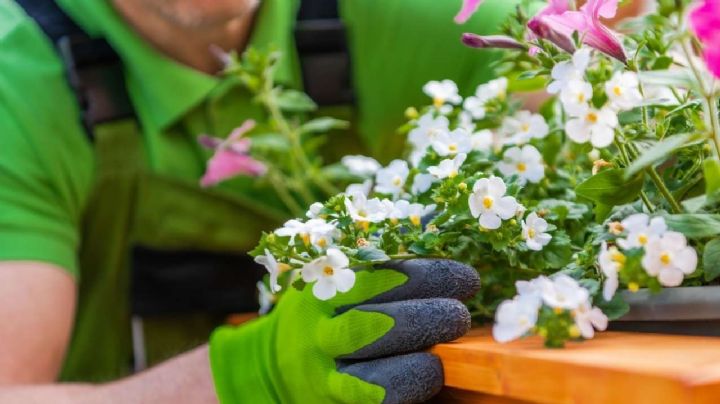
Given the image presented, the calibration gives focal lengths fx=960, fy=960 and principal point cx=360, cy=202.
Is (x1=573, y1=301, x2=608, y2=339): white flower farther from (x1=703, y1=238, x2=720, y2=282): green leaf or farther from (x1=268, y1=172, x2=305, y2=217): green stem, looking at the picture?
(x1=268, y1=172, x2=305, y2=217): green stem

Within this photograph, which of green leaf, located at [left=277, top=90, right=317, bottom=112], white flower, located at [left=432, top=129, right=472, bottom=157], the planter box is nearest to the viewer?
the planter box

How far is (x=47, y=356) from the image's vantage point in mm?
1003

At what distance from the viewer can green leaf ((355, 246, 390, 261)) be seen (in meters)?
0.55

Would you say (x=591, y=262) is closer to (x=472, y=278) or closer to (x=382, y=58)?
(x=472, y=278)

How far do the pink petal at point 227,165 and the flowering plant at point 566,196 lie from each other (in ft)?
1.09

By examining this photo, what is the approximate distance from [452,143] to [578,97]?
0.39ft

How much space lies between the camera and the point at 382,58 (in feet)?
3.84

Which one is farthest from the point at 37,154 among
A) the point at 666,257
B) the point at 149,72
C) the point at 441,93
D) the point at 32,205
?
the point at 666,257

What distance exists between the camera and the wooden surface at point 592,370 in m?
0.39

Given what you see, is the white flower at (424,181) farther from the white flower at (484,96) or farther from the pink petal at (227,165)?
the pink petal at (227,165)

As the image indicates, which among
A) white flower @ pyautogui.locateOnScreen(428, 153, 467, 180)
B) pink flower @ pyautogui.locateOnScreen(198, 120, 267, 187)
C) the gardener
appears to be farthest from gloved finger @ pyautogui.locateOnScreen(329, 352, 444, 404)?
pink flower @ pyautogui.locateOnScreen(198, 120, 267, 187)

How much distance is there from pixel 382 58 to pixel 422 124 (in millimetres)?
518

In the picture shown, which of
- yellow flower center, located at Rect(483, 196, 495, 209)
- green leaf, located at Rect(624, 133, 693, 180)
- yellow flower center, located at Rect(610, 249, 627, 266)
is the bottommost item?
yellow flower center, located at Rect(610, 249, 627, 266)

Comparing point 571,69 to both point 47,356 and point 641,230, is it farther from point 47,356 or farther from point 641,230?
point 47,356
